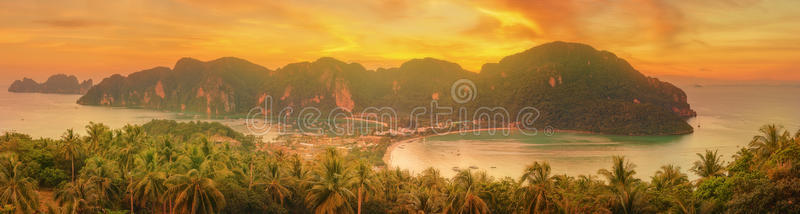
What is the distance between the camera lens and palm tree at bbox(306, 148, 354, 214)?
1091cm

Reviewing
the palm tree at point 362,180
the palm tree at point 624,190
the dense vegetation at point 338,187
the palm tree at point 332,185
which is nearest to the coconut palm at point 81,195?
the dense vegetation at point 338,187

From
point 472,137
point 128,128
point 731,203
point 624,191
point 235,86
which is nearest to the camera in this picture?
point 731,203


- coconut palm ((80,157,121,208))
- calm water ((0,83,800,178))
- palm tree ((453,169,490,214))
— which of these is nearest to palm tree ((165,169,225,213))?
coconut palm ((80,157,121,208))

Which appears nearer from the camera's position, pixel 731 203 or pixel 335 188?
pixel 731 203

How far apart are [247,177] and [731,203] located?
13267 millimetres

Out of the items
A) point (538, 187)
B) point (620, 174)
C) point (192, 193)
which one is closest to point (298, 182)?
point (192, 193)

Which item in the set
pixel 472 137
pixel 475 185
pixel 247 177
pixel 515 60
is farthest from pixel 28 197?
pixel 515 60

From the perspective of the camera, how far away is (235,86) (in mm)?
137875

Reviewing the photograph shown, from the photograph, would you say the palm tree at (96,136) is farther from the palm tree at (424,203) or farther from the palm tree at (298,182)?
the palm tree at (424,203)

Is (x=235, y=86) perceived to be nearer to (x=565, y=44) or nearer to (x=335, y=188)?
(x=565, y=44)

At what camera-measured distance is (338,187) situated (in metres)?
11.0

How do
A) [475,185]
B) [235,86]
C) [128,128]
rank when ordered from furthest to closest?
[235,86] < [128,128] < [475,185]

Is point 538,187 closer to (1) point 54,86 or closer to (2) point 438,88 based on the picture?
(2) point 438,88

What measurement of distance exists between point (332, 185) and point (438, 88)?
10898 centimetres
